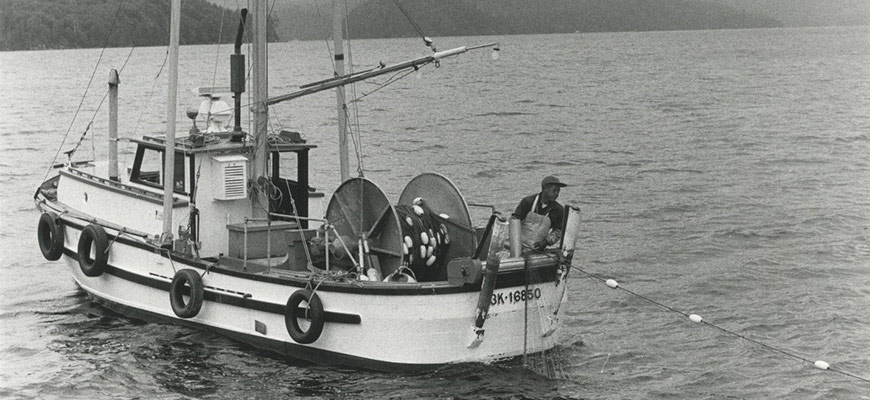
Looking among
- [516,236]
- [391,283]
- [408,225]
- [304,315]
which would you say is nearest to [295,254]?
[304,315]

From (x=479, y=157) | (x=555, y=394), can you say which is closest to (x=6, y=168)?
(x=479, y=157)

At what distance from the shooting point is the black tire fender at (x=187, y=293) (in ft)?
59.6

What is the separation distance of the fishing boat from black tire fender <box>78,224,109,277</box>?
0.03 meters

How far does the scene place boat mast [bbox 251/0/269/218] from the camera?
61.6 feet

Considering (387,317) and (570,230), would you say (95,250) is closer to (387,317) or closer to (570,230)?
(387,317)

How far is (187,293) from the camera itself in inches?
730

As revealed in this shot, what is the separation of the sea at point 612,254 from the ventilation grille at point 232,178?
2.14 meters

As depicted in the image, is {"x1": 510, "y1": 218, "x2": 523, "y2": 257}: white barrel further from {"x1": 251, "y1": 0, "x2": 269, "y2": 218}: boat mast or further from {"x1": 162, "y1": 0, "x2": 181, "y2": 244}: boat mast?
{"x1": 162, "y1": 0, "x2": 181, "y2": 244}: boat mast

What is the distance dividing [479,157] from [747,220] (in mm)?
14536

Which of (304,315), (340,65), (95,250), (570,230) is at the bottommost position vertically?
(304,315)

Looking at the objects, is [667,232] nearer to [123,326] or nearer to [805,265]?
[805,265]

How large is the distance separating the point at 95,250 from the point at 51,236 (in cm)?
173

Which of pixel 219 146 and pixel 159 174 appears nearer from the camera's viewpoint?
pixel 219 146

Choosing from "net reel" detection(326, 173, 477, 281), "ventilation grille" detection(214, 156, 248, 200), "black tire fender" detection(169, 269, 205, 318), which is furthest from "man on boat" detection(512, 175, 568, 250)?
"black tire fender" detection(169, 269, 205, 318)
